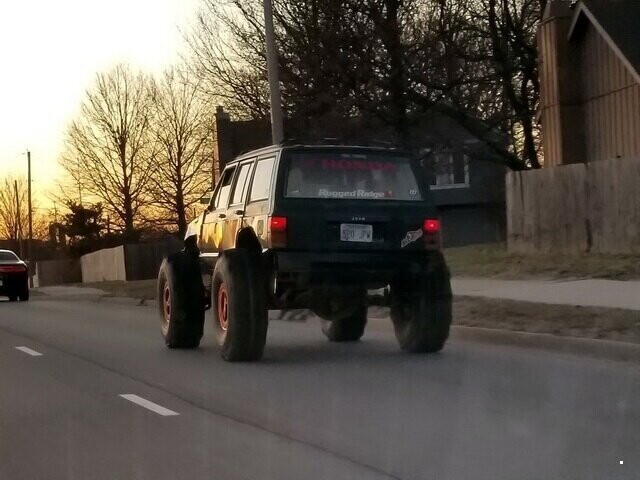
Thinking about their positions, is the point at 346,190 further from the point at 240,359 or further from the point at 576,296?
the point at 576,296

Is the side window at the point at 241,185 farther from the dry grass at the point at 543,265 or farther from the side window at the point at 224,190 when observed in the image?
the dry grass at the point at 543,265

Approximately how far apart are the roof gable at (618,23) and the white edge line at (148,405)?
1818 centimetres

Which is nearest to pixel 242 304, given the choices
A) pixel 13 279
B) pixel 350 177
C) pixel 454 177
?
pixel 350 177

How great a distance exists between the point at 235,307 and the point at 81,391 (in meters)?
1.92

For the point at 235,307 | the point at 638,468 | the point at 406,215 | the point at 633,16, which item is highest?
the point at 633,16

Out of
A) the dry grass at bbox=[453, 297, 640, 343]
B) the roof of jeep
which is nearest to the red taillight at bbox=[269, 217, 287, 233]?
the roof of jeep

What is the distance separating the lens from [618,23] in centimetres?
2702

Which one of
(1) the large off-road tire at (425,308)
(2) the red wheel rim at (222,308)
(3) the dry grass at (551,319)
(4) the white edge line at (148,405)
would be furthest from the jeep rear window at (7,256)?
(4) the white edge line at (148,405)

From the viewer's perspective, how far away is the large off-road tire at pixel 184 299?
14.1 meters

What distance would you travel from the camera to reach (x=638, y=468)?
23.1 ft

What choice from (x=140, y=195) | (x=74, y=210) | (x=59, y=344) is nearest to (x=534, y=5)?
(x=59, y=344)

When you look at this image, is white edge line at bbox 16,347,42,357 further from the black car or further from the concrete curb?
the black car

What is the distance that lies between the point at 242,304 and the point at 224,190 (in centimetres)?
244

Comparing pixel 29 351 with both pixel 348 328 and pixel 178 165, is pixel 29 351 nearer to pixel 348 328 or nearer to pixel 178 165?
pixel 348 328
